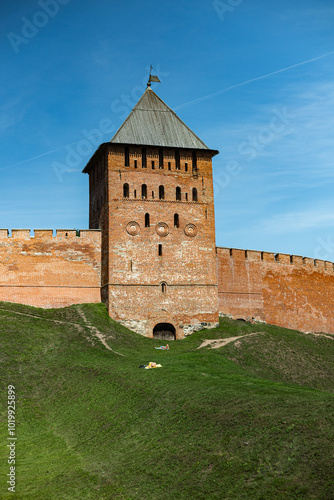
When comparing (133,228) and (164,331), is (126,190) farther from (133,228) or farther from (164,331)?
(164,331)

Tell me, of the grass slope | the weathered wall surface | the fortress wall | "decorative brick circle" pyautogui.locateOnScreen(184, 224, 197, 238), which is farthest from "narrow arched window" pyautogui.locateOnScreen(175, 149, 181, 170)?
the grass slope

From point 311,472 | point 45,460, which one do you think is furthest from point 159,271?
point 311,472

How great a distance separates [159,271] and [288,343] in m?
7.40

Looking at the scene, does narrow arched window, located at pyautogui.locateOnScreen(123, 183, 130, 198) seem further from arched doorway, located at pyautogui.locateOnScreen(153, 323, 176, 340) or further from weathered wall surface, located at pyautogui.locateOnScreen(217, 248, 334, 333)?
arched doorway, located at pyautogui.locateOnScreen(153, 323, 176, 340)

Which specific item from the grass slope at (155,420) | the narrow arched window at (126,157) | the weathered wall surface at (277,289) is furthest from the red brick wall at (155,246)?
the grass slope at (155,420)

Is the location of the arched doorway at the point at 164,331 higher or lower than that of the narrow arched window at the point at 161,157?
lower

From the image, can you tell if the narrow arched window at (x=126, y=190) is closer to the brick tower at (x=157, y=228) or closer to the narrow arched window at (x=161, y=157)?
the brick tower at (x=157, y=228)

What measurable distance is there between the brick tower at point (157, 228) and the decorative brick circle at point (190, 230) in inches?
2.1

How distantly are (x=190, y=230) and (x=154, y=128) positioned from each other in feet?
19.7

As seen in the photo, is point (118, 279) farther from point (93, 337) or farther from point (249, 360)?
point (249, 360)

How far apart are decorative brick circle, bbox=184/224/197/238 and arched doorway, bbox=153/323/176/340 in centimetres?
487

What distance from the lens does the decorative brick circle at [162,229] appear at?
91.7 feet

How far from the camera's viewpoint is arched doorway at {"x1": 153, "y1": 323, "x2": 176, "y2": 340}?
2727 cm

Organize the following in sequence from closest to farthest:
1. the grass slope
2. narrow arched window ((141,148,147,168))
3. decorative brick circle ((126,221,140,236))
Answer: the grass slope → decorative brick circle ((126,221,140,236)) → narrow arched window ((141,148,147,168))
